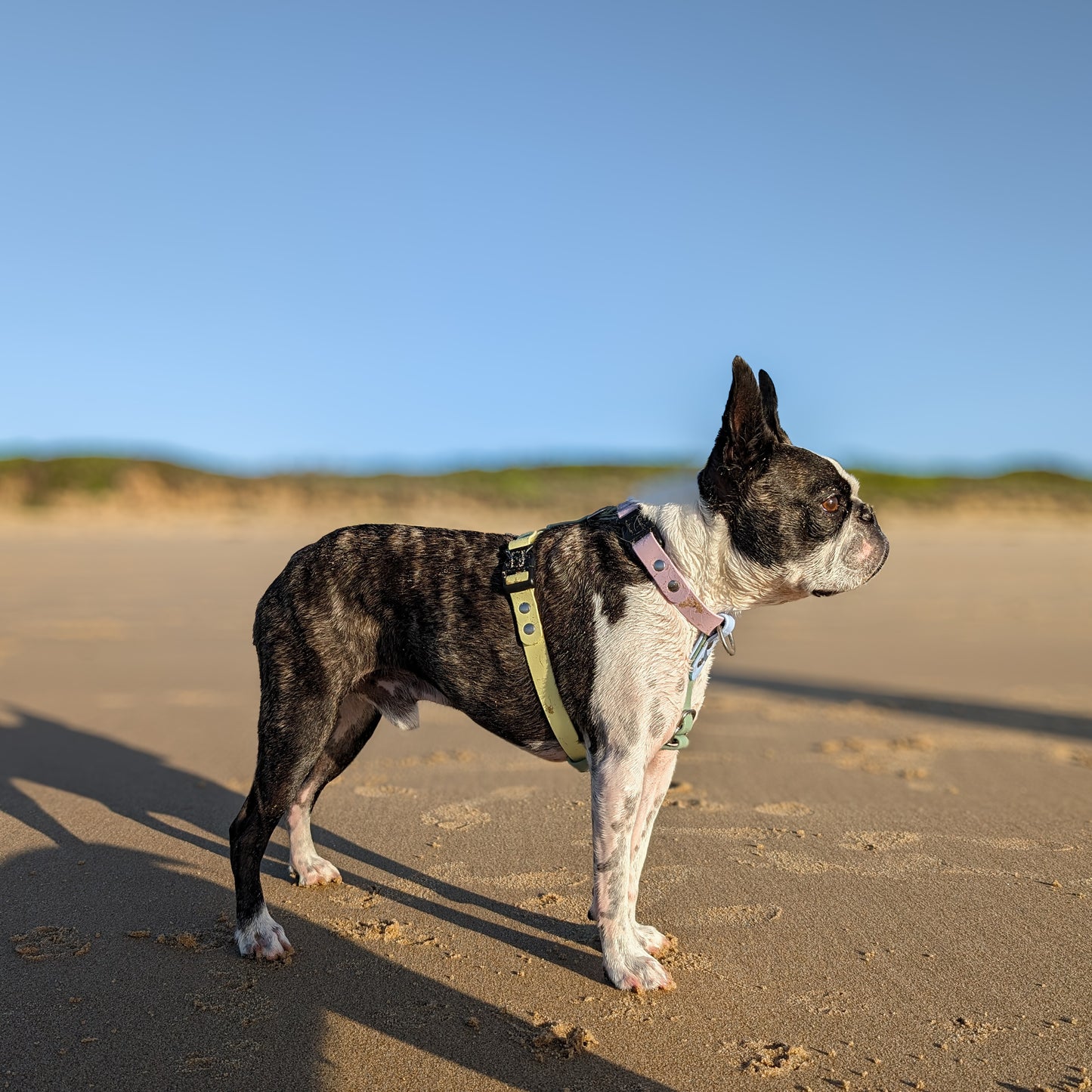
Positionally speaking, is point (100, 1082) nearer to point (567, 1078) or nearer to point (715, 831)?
point (567, 1078)

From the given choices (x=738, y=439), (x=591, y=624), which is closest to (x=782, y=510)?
(x=738, y=439)

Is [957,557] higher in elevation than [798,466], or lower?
lower

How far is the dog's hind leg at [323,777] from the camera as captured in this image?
4703 millimetres

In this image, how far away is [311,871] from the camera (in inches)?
189

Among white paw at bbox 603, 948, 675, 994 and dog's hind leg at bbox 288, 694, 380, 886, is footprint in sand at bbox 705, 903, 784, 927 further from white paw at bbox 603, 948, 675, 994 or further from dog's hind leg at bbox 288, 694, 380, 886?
dog's hind leg at bbox 288, 694, 380, 886

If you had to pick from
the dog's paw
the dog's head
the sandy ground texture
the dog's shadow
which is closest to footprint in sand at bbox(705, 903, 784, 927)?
the sandy ground texture

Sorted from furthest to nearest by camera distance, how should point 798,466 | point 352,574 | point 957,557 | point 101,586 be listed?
point 957,557 → point 101,586 → point 352,574 → point 798,466

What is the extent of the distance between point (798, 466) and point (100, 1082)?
10.6ft

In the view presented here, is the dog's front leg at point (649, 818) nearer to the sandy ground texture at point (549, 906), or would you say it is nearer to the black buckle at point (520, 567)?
the sandy ground texture at point (549, 906)

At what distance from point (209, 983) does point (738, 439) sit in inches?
114

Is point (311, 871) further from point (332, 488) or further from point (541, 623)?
point (332, 488)

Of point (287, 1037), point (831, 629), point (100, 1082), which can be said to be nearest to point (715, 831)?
point (287, 1037)

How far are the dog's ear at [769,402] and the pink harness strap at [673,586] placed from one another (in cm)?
65

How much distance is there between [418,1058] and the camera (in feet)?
10.8
